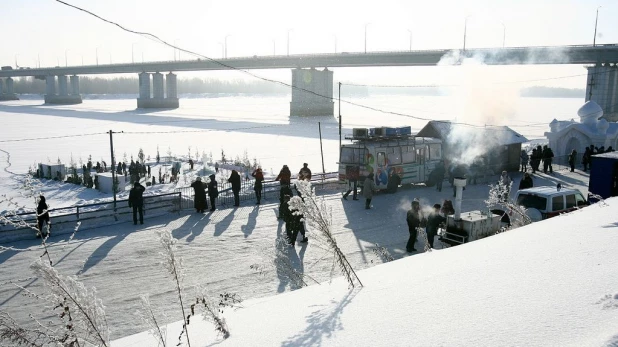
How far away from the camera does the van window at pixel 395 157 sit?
69.7 feet

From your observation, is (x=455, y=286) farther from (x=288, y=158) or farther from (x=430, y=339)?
(x=288, y=158)

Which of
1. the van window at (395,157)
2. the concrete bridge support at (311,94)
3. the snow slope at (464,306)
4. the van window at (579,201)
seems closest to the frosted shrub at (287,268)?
the snow slope at (464,306)

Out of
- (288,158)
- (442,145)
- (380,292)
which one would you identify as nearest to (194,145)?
(288,158)

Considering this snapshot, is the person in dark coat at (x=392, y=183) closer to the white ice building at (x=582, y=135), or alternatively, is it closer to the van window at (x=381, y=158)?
the van window at (x=381, y=158)

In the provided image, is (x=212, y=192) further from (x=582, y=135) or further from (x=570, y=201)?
(x=582, y=135)

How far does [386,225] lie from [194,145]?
31822mm

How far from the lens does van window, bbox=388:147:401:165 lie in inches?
836

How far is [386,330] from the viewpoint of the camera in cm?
417

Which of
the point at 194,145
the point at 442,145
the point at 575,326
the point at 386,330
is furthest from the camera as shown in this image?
the point at 194,145

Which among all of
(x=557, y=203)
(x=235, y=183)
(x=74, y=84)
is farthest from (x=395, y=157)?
(x=74, y=84)

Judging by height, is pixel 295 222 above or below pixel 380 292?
below

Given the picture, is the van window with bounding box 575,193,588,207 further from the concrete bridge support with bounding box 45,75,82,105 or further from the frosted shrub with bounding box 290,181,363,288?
the concrete bridge support with bounding box 45,75,82,105

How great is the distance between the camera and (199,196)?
55.4 feet

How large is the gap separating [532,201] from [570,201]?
1.06 meters
